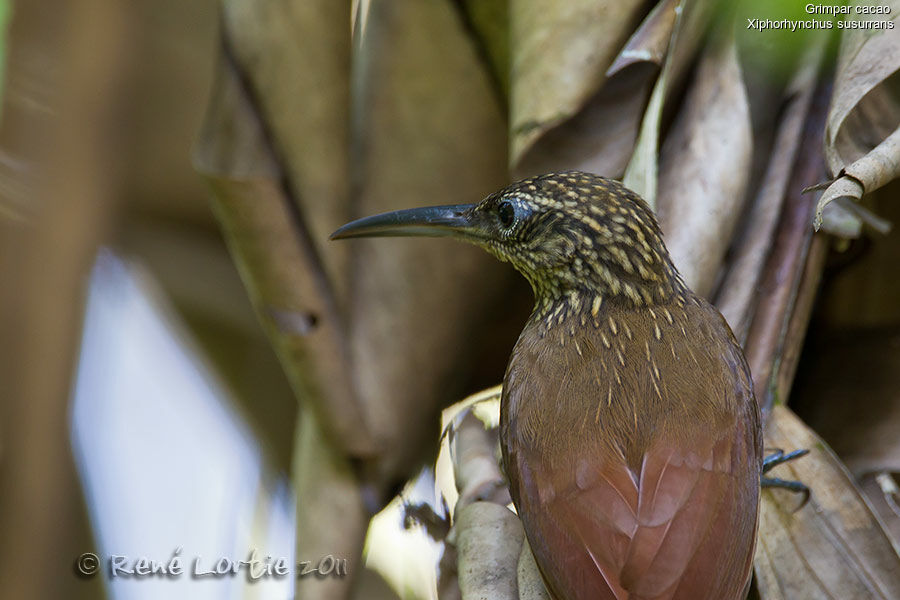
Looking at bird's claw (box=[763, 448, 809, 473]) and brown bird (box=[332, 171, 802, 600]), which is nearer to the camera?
brown bird (box=[332, 171, 802, 600])

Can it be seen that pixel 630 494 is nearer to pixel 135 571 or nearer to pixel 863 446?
pixel 863 446

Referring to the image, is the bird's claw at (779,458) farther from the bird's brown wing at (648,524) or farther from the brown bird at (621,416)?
the bird's brown wing at (648,524)

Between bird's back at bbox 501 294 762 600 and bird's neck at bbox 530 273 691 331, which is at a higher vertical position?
bird's neck at bbox 530 273 691 331

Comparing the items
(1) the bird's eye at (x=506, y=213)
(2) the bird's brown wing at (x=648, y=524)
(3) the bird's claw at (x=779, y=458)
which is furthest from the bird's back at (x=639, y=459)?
(1) the bird's eye at (x=506, y=213)

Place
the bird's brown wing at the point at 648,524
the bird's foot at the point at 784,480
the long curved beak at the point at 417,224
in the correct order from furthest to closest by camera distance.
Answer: the long curved beak at the point at 417,224 → the bird's foot at the point at 784,480 → the bird's brown wing at the point at 648,524

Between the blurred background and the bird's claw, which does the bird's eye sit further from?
the bird's claw

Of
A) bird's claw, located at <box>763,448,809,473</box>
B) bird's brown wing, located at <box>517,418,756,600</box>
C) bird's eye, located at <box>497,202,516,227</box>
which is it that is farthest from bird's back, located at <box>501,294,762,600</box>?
bird's eye, located at <box>497,202,516,227</box>
